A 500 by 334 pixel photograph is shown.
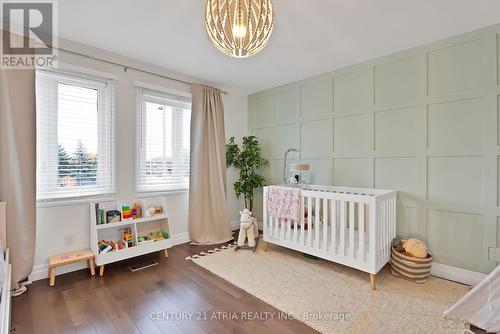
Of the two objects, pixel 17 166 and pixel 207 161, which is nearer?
pixel 17 166

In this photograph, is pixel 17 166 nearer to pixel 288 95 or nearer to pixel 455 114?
pixel 288 95

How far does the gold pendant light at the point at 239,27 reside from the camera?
1.26 metres

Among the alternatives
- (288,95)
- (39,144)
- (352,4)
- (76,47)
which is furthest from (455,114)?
(39,144)

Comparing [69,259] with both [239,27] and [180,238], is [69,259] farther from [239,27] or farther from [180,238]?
[239,27]

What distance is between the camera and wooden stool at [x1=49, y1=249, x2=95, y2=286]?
84.7 inches

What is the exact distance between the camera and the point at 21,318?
1700 mm

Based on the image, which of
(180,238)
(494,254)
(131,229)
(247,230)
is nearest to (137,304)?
(131,229)

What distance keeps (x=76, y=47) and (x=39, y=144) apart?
1025mm

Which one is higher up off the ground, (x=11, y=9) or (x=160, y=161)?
(x=11, y=9)

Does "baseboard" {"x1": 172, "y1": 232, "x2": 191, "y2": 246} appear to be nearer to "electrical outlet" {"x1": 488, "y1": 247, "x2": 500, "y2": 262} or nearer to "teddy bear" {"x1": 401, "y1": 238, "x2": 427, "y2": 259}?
"teddy bear" {"x1": 401, "y1": 238, "x2": 427, "y2": 259}

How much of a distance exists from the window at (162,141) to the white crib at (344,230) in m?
1.30

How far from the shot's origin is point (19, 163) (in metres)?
2.03

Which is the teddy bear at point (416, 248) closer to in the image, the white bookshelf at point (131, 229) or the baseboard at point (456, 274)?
the baseboard at point (456, 274)

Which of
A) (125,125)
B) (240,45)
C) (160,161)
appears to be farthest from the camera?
(160,161)
